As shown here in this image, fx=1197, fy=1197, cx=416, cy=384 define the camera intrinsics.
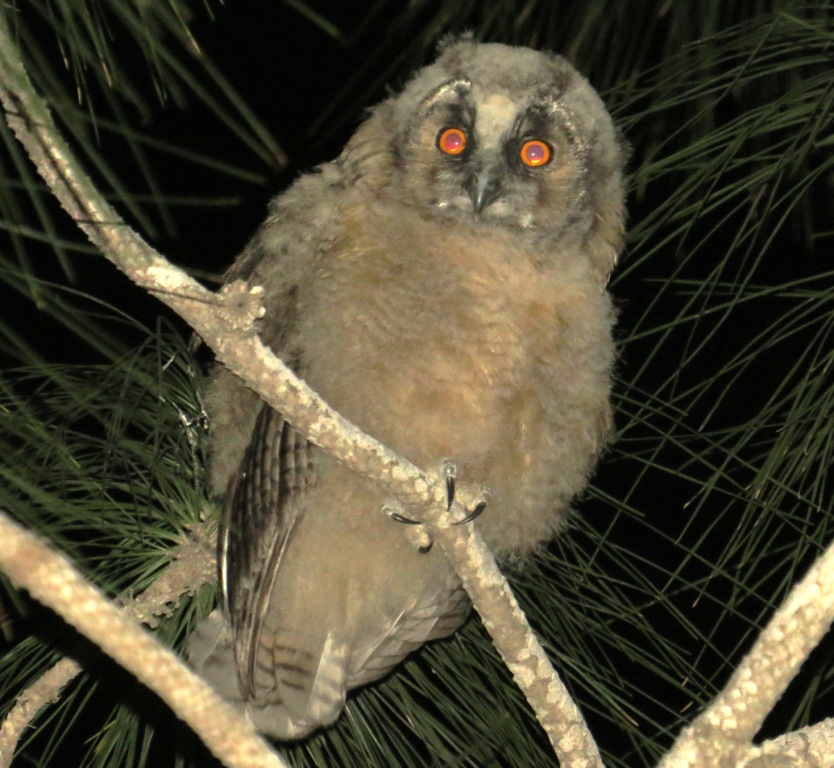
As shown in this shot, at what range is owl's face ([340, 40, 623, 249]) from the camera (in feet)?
7.41

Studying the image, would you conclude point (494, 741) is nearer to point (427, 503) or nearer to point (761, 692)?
point (427, 503)

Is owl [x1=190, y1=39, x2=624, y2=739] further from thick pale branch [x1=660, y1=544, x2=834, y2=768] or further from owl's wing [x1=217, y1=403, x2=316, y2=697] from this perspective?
thick pale branch [x1=660, y1=544, x2=834, y2=768]

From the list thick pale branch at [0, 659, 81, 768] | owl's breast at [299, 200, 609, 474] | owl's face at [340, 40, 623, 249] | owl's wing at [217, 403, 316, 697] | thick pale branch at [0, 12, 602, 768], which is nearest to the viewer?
thick pale branch at [0, 12, 602, 768]

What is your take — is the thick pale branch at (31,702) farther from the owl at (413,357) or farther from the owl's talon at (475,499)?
the owl's talon at (475,499)

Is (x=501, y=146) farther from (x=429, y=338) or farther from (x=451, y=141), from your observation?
(x=429, y=338)

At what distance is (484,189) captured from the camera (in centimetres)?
223

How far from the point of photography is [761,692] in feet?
4.78

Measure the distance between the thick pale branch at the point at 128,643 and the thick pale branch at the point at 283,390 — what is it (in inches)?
12.5

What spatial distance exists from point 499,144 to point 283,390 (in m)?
1.02

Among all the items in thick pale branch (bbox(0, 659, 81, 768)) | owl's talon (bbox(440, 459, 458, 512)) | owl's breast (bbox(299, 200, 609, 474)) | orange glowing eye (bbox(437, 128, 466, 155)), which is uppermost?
orange glowing eye (bbox(437, 128, 466, 155))

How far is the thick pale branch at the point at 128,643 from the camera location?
3.74ft

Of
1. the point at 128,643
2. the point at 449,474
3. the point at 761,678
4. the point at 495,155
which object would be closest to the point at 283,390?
the point at 128,643

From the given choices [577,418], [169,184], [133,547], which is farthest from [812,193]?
[169,184]

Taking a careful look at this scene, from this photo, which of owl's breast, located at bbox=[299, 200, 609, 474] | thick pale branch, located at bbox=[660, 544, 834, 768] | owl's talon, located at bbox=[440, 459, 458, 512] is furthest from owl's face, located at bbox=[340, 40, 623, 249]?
thick pale branch, located at bbox=[660, 544, 834, 768]
